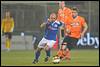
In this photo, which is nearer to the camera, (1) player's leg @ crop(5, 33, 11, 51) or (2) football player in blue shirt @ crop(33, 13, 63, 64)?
(2) football player in blue shirt @ crop(33, 13, 63, 64)

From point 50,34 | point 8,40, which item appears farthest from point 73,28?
point 8,40

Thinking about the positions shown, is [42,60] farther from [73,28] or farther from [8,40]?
[8,40]

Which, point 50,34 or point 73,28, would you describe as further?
point 73,28

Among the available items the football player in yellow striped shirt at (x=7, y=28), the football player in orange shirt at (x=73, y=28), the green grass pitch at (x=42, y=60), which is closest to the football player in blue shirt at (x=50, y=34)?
the green grass pitch at (x=42, y=60)

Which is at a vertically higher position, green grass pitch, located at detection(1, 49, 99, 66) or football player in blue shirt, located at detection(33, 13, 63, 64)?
football player in blue shirt, located at detection(33, 13, 63, 64)

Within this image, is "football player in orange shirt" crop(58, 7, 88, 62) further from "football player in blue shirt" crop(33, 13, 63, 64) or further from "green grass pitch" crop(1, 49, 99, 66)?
"football player in blue shirt" crop(33, 13, 63, 64)

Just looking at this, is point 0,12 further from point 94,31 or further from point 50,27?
point 50,27

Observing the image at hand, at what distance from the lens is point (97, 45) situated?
2939 centimetres

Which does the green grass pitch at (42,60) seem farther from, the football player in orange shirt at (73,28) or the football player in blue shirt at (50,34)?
the football player in orange shirt at (73,28)

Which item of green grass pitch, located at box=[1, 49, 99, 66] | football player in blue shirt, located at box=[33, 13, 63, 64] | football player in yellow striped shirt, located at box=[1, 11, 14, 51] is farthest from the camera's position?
football player in yellow striped shirt, located at box=[1, 11, 14, 51]

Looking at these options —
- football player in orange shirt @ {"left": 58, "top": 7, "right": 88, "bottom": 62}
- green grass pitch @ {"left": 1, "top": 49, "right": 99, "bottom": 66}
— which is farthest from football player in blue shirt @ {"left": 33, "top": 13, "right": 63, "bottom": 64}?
football player in orange shirt @ {"left": 58, "top": 7, "right": 88, "bottom": 62}

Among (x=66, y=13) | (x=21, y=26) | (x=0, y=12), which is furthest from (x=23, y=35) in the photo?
(x=66, y=13)

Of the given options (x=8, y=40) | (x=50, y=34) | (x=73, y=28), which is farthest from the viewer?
(x=8, y=40)

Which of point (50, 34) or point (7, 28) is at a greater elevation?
point (50, 34)
